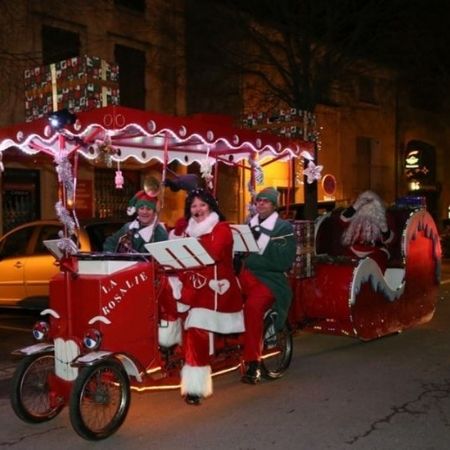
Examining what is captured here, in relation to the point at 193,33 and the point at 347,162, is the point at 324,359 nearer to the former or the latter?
the point at 193,33

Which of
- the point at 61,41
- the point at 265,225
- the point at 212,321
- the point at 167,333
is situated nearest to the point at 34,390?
the point at 167,333

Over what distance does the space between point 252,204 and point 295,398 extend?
92.7 inches

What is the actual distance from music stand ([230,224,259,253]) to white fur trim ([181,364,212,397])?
1186mm

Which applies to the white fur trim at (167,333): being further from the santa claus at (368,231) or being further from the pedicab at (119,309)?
the santa claus at (368,231)

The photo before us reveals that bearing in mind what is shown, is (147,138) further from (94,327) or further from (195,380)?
(195,380)

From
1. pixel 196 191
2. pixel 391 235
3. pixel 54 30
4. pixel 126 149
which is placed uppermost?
pixel 54 30

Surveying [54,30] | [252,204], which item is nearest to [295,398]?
[252,204]

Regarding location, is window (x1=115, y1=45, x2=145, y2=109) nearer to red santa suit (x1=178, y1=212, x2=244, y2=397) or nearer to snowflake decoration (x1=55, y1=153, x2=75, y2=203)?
snowflake decoration (x1=55, y1=153, x2=75, y2=203)

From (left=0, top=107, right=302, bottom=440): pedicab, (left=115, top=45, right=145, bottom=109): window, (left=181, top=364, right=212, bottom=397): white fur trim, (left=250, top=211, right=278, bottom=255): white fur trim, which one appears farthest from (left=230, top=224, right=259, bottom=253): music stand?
(left=115, top=45, right=145, bottom=109): window

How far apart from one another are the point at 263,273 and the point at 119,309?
1703 mm

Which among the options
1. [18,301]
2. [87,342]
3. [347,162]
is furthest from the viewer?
[347,162]

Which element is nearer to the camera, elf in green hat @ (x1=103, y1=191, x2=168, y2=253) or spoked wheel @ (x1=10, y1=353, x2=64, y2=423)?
spoked wheel @ (x1=10, y1=353, x2=64, y2=423)

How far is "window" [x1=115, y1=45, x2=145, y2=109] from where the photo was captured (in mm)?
17125

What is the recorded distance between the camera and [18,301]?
9.20 m
